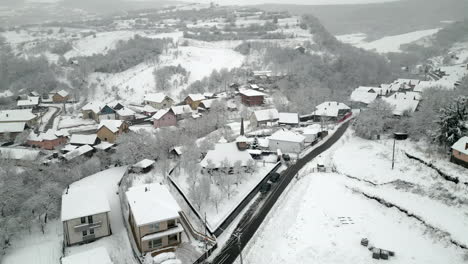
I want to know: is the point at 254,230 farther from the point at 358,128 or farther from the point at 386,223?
the point at 358,128

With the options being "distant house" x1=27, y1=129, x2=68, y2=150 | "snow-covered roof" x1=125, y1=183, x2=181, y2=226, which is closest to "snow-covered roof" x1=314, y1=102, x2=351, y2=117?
"snow-covered roof" x1=125, y1=183, x2=181, y2=226

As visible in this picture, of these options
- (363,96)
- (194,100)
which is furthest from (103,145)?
(363,96)

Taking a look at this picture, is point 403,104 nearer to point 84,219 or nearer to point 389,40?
point 84,219

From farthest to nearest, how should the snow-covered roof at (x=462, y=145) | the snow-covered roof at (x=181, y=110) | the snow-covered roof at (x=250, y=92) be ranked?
the snow-covered roof at (x=250, y=92), the snow-covered roof at (x=181, y=110), the snow-covered roof at (x=462, y=145)

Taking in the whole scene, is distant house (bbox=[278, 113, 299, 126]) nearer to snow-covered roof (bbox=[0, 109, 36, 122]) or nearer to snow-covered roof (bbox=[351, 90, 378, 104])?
snow-covered roof (bbox=[351, 90, 378, 104])

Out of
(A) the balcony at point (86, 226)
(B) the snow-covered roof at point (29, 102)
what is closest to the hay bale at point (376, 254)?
(A) the balcony at point (86, 226)

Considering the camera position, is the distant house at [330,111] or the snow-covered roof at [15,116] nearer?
the distant house at [330,111]

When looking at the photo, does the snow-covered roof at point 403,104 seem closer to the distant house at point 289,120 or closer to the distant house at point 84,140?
the distant house at point 289,120

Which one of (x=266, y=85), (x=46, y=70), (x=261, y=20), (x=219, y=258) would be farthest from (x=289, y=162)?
(x=261, y=20)
